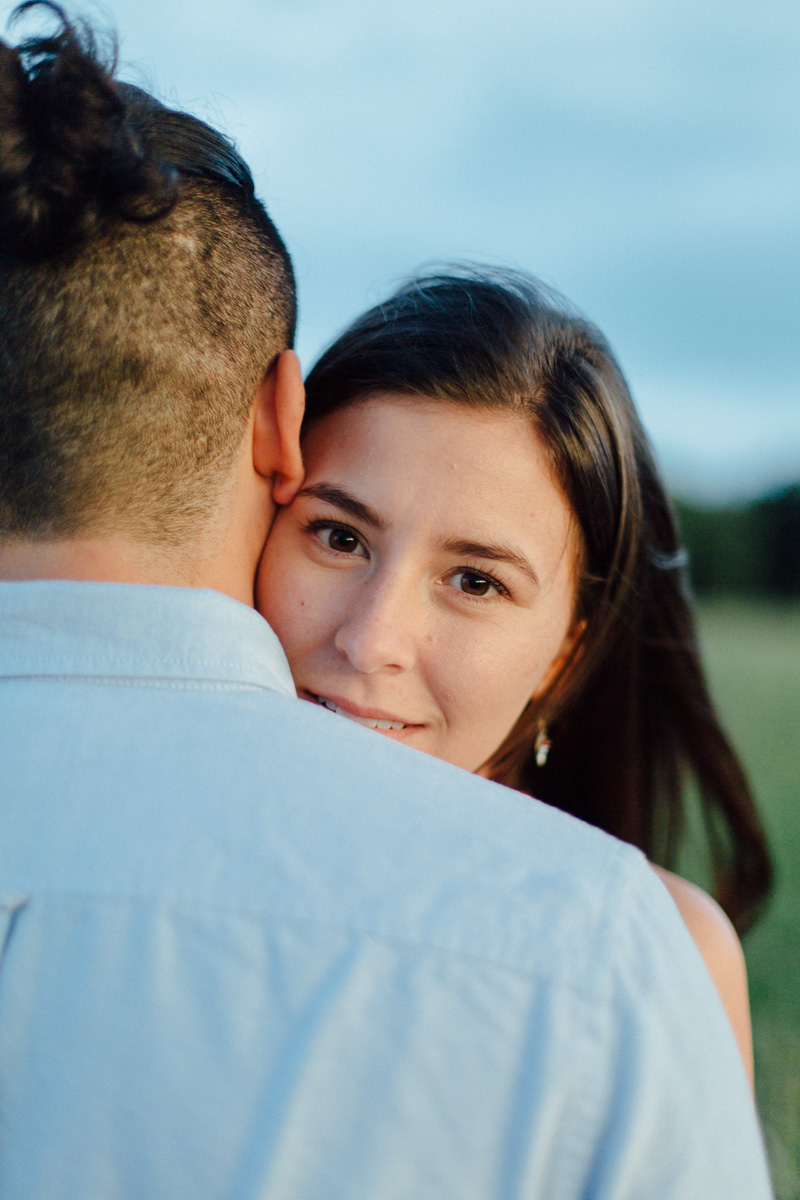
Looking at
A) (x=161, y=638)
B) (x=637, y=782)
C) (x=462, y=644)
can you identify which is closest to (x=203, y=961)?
(x=161, y=638)

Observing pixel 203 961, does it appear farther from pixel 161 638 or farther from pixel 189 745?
pixel 161 638

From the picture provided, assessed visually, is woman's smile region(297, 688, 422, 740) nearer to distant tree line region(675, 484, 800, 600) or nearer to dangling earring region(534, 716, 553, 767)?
dangling earring region(534, 716, 553, 767)

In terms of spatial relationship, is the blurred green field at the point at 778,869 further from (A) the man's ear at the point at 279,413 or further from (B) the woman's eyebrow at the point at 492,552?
(A) the man's ear at the point at 279,413

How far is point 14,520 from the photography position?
1.57 metres

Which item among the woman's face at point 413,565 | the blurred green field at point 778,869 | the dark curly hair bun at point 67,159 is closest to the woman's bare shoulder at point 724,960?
the woman's face at point 413,565

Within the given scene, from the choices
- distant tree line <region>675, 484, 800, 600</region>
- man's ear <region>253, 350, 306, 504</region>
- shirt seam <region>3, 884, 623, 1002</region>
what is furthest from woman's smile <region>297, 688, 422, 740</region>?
distant tree line <region>675, 484, 800, 600</region>

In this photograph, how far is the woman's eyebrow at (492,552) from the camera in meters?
2.28

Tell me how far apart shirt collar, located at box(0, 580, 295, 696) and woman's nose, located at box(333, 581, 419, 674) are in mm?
634

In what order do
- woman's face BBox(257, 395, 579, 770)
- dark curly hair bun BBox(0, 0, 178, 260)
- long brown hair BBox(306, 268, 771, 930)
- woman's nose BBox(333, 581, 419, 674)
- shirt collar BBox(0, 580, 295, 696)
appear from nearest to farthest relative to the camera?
shirt collar BBox(0, 580, 295, 696) → dark curly hair bun BBox(0, 0, 178, 260) → woman's nose BBox(333, 581, 419, 674) → woman's face BBox(257, 395, 579, 770) → long brown hair BBox(306, 268, 771, 930)

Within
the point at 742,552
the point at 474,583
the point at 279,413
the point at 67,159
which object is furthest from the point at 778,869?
the point at 742,552

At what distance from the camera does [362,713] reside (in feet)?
7.64

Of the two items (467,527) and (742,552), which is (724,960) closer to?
(467,527)

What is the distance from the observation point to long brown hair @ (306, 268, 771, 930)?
102 inches

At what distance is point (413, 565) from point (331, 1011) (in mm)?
1215
